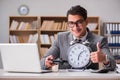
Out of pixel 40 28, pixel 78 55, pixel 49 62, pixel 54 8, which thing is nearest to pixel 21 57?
pixel 49 62

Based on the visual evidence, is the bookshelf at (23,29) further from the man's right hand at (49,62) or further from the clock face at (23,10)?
the man's right hand at (49,62)

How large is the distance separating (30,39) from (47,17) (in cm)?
64

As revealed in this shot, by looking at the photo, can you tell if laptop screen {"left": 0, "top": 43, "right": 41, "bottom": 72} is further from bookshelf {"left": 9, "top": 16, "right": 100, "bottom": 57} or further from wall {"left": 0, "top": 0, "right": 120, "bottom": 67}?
wall {"left": 0, "top": 0, "right": 120, "bottom": 67}

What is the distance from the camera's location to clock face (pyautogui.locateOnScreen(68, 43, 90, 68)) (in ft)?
7.93

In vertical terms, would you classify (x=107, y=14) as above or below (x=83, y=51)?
above

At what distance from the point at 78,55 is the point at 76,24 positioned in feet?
0.97

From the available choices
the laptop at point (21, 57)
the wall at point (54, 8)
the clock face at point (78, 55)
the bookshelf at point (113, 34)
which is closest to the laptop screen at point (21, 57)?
the laptop at point (21, 57)

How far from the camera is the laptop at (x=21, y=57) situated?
74.3 inches

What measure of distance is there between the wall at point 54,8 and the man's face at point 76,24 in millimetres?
3496

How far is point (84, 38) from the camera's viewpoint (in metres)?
2.54

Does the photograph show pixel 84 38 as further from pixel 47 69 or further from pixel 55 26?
pixel 55 26

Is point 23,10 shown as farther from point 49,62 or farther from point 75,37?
point 49,62

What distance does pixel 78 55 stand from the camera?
2.47m
